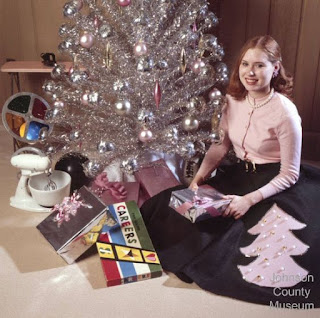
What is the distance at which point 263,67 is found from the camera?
1.51m

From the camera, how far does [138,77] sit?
1800 millimetres

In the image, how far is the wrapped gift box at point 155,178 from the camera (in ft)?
6.18

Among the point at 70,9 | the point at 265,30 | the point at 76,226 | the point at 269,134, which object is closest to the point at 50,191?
the point at 76,226

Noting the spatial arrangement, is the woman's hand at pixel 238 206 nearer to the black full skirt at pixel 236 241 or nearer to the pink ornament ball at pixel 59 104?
the black full skirt at pixel 236 241

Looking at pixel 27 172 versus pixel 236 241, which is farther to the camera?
pixel 27 172

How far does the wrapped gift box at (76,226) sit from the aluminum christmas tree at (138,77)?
0.20 meters

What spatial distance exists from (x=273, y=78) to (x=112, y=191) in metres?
0.76

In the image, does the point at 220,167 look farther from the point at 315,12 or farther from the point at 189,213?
the point at 315,12

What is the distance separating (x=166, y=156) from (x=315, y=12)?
2.97 feet

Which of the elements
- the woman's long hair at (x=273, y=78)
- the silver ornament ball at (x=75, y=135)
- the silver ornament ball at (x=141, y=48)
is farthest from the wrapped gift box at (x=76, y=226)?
the woman's long hair at (x=273, y=78)

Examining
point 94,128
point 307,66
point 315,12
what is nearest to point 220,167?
point 94,128

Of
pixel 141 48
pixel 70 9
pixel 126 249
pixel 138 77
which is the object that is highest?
pixel 70 9

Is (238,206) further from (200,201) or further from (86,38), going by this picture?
(86,38)

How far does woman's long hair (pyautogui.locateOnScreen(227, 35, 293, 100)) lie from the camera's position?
1510 mm
